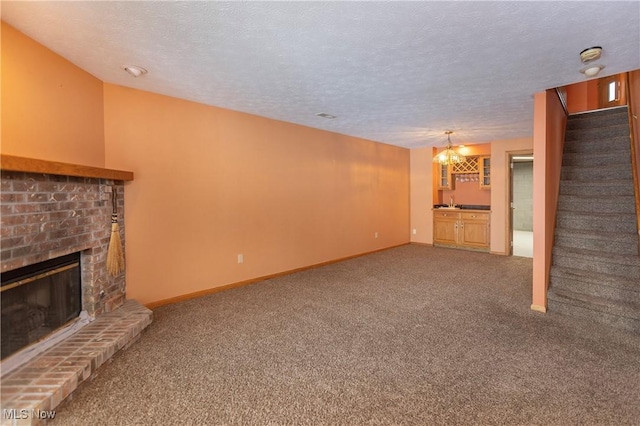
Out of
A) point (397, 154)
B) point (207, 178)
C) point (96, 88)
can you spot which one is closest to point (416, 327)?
point (207, 178)

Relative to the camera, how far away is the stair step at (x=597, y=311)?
2902 mm

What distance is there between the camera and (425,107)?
157 inches

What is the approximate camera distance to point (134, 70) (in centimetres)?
273

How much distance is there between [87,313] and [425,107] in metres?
4.41

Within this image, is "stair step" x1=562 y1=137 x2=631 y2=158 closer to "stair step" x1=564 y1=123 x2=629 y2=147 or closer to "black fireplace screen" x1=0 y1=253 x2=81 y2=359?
"stair step" x1=564 y1=123 x2=629 y2=147

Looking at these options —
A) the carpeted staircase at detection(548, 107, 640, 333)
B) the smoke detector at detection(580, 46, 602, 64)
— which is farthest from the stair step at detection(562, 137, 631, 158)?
the smoke detector at detection(580, 46, 602, 64)

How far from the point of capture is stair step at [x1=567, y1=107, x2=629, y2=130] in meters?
4.56

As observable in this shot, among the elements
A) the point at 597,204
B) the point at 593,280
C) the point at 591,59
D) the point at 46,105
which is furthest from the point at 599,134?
the point at 46,105

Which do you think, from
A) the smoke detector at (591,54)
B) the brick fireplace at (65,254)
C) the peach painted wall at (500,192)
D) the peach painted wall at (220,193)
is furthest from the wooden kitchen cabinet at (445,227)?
the brick fireplace at (65,254)

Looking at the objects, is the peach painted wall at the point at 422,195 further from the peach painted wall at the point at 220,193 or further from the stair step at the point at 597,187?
the stair step at the point at 597,187

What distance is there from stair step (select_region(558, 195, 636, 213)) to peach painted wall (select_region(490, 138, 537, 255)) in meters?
2.07

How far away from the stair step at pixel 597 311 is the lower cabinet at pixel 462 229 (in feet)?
10.8

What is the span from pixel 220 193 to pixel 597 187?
16.9ft

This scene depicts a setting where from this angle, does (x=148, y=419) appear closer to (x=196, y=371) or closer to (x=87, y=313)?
(x=196, y=371)
